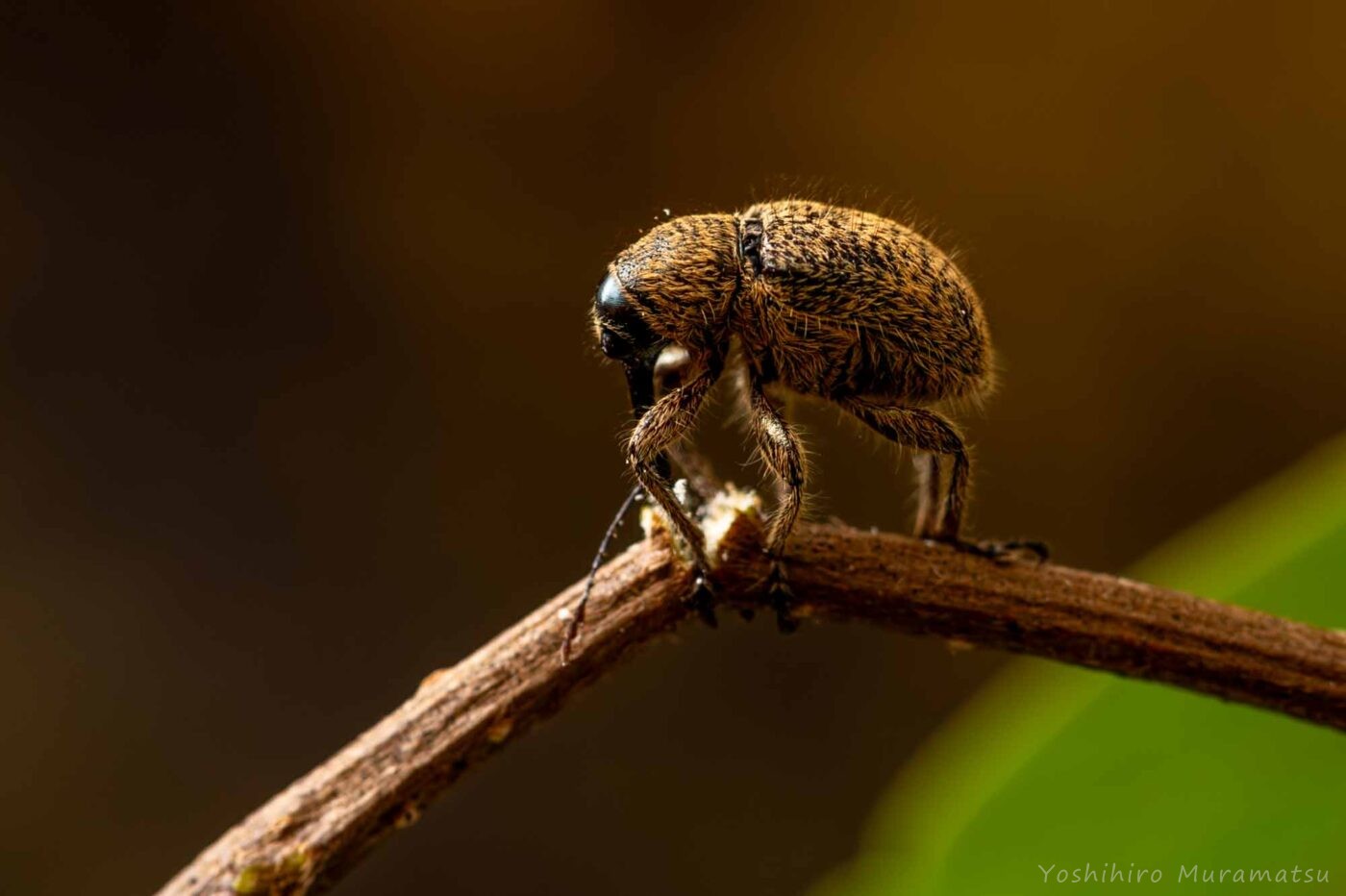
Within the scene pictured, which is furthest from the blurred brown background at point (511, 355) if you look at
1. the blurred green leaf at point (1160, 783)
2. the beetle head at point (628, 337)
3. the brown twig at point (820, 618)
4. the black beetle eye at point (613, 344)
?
the brown twig at point (820, 618)

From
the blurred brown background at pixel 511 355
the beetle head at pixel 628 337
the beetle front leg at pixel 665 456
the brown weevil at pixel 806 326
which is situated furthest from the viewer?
the blurred brown background at pixel 511 355

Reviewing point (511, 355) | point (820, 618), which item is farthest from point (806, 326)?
point (511, 355)

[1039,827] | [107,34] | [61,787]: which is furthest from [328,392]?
[1039,827]

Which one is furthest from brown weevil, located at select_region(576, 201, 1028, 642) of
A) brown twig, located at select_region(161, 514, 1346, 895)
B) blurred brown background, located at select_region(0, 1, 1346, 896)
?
blurred brown background, located at select_region(0, 1, 1346, 896)

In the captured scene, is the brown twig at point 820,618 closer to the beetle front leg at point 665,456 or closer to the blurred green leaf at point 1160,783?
the beetle front leg at point 665,456

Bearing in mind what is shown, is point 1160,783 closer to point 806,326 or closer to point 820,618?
point 820,618

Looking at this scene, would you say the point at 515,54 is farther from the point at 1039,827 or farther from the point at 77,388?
the point at 1039,827
